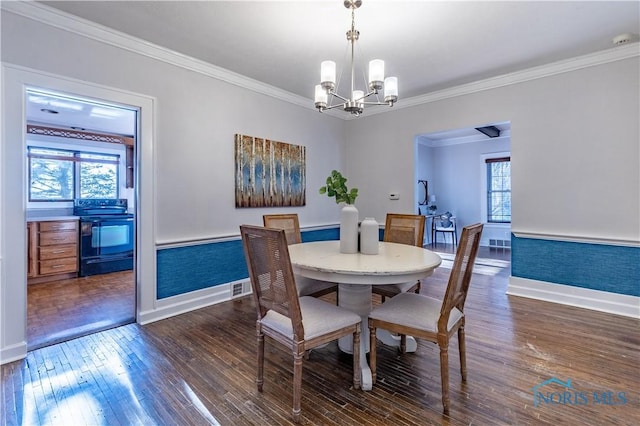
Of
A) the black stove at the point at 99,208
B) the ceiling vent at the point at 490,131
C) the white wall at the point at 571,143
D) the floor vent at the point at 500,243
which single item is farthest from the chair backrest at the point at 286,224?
the floor vent at the point at 500,243

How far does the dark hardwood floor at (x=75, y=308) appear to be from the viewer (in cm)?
268

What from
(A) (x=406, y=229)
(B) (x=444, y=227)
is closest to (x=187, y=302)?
(A) (x=406, y=229)

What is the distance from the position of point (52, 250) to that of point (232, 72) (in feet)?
11.8

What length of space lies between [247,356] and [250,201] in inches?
77.8

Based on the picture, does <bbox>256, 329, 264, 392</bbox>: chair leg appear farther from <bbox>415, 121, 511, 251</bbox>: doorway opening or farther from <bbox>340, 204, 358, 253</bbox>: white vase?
<bbox>415, 121, 511, 251</bbox>: doorway opening

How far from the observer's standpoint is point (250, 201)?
12.4 feet

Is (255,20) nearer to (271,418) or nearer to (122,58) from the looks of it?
(122,58)

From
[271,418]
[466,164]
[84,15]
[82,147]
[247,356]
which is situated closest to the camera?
[271,418]

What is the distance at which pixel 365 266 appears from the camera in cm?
182

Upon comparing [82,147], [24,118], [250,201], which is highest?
[82,147]

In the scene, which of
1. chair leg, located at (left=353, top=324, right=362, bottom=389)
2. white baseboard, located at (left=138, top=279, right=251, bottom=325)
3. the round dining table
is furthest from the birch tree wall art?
chair leg, located at (left=353, top=324, right=362, bottom=389)

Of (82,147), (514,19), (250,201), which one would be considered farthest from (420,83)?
(82,147)

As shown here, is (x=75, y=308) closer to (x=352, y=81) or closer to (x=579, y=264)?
(x=352, y=81)

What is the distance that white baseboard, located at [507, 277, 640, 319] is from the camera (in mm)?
3021
